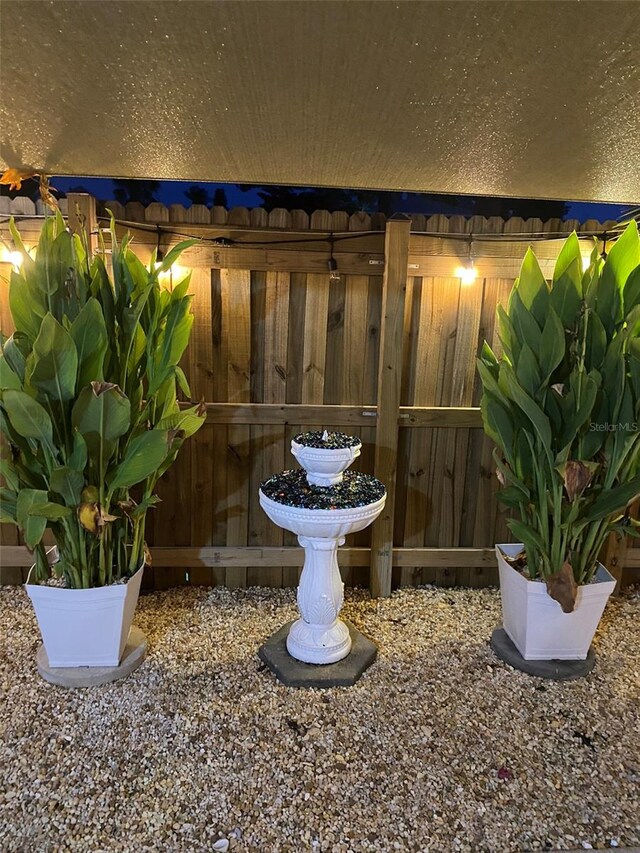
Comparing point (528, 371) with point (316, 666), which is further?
point (316, 666)

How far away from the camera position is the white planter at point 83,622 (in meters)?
1.97

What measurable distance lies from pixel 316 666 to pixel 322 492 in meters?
0.70

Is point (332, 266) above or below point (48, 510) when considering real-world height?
above

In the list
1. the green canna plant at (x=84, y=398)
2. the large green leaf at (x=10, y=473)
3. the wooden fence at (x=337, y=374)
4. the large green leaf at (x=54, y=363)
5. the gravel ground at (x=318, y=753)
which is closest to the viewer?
the gravel ground at (x=318, y=753)

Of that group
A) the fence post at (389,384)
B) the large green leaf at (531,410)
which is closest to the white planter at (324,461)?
the fence post at (389,384)

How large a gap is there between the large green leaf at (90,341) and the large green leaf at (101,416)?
0.07 metres

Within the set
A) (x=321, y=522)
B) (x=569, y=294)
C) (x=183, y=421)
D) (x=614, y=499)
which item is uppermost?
(x=569, y=294)

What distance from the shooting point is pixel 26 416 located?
175 centimetres

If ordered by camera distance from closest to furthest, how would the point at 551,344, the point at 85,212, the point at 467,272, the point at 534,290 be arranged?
the point at 551,344 → the point at 534,290 → the point at 85,212 → the point at 467,272

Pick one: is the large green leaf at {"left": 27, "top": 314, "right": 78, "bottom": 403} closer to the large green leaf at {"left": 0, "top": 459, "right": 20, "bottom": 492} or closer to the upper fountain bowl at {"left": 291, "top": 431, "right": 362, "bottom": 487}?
the large green leaf at {"left": 0, "top": 459, "right": 20, "bottom": 492}

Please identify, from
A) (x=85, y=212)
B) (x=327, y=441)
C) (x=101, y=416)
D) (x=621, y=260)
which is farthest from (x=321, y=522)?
(x=85, y=212)

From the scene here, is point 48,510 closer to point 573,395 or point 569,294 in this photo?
point 573,395

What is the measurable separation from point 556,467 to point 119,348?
1712 millimetres

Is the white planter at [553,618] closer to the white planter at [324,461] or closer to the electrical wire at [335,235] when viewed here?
the white planter at [324,461]
